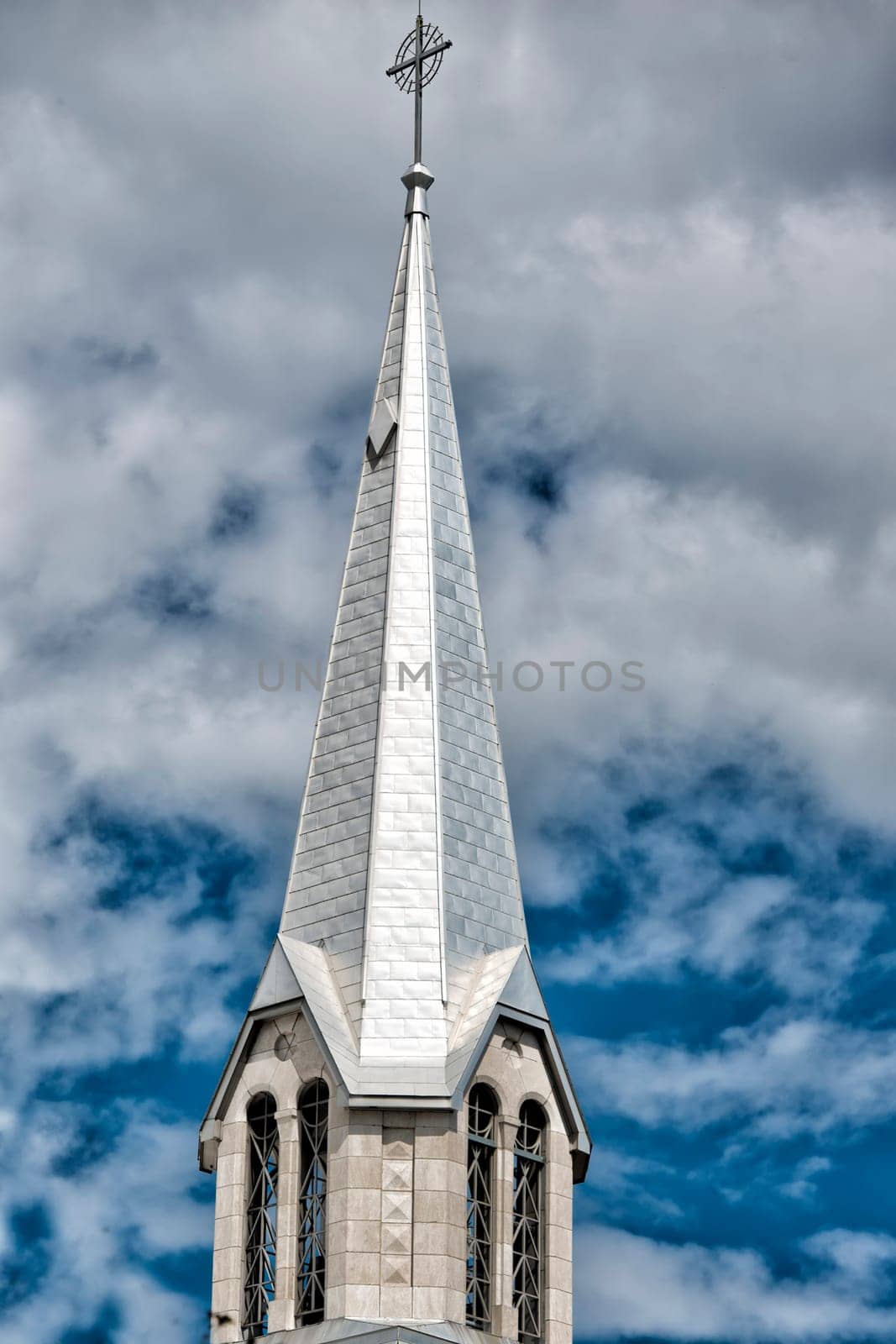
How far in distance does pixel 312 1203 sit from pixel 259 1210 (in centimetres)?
149

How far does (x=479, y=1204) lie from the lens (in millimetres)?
52281

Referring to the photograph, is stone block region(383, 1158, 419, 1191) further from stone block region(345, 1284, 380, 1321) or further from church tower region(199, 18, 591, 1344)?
stone block region(345, 1284, 380, 1321)

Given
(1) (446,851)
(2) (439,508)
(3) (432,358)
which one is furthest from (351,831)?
(3) (432,358)

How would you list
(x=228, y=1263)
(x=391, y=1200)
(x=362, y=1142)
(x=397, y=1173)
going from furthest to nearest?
1. (x=228, y=1263)
2. (x=362, y=1142)
3. (x=397, y=1173)
4. (x=391, y=1200)

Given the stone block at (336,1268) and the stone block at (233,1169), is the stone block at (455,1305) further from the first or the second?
the stone block at (233,1169)

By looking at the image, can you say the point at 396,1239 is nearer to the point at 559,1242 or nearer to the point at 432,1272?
the point at 432,1272

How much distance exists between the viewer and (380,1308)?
1973 inches

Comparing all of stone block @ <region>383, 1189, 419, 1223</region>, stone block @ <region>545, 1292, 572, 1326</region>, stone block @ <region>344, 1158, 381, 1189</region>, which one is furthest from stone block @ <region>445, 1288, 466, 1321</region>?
stone block @ <region>545, 1292, 572, 1326</region>

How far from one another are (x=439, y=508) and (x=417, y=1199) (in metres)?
15.1

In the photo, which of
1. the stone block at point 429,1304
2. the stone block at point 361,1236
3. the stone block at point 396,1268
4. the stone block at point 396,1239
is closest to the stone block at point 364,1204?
the stone block at point 361,1236

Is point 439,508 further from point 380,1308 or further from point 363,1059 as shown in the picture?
point 380,1308

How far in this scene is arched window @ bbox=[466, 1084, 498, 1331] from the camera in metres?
51.5

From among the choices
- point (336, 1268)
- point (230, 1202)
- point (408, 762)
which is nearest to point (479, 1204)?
point (336, 1268)

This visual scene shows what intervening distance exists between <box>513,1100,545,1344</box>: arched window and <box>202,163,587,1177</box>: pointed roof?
103cm
